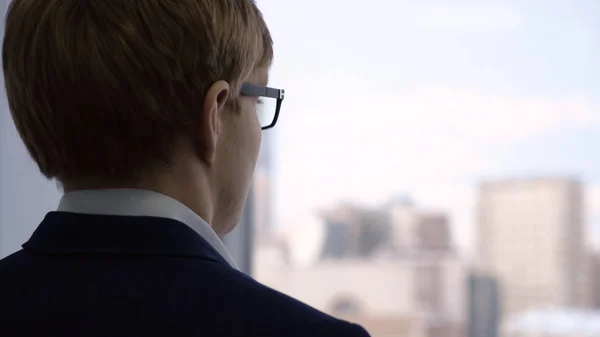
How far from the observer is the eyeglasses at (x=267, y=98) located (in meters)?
0.73

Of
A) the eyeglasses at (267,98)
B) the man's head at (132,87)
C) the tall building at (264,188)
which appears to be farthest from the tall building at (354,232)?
the man's head at (132,87)

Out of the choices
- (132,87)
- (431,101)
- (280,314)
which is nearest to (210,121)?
(132,87)

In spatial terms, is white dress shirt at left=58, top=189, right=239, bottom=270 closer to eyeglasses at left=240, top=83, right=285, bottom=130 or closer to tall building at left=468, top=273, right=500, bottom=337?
eyeglasses at left=240, top=83, right=285, bottom=130

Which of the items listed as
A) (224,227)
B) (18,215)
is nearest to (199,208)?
(224,227)

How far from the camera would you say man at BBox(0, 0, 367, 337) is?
587mm

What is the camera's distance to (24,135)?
717mm

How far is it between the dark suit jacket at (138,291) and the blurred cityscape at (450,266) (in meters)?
1.07

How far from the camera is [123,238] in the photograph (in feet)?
2.05

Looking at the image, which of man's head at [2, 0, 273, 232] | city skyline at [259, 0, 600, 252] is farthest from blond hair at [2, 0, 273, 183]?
city skyline at [259, 0, 600, 252]

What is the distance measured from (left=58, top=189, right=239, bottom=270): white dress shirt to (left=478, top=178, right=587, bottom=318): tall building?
41.8 inches

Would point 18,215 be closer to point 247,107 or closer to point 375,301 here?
point 375,301

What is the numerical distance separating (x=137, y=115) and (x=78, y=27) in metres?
0.09

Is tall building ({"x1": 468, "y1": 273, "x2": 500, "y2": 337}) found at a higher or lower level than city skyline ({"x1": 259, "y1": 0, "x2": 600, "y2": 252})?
lower

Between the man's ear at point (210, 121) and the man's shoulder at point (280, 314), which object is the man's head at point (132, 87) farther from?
the man's shoulder at point (280, 314)
